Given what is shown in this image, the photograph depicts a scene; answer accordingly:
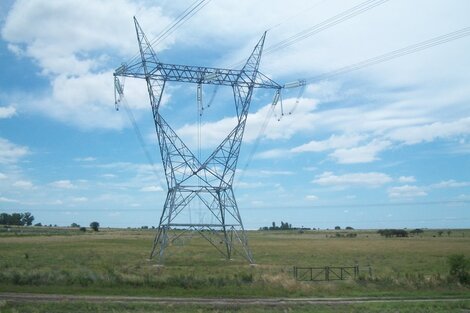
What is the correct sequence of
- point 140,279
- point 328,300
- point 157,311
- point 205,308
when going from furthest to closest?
point 140,279 → point 328,300 → point 205,308 → point 157,311

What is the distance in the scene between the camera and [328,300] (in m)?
26.9

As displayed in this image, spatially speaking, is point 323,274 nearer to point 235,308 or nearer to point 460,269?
point 460,269

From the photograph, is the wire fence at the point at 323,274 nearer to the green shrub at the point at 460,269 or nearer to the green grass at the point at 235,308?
the green shrub at the point at 460,269

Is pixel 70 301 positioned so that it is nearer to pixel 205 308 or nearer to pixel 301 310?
pixel 205 308

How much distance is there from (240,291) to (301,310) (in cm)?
691

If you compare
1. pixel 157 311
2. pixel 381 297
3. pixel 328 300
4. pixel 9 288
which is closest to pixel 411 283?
pixel 381 297

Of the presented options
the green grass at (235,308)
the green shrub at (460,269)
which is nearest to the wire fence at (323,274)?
the green shrub at (460,269)

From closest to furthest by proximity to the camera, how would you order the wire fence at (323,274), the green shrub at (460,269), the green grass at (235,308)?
the green grass at (235,308), the green shrub at (460,269), the wire fence at (323,274)

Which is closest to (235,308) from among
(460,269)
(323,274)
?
(323,274)

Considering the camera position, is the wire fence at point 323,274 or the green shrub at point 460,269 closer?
the green shrub at point 460,269

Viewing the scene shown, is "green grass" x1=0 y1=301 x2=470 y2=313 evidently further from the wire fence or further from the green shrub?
the wire fence

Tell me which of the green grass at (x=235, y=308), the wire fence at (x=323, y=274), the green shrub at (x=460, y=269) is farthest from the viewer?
the wire fence at (x=323, y=274)

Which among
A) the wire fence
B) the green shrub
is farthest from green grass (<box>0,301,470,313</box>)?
the wire fence

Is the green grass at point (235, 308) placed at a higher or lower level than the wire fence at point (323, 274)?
lower
